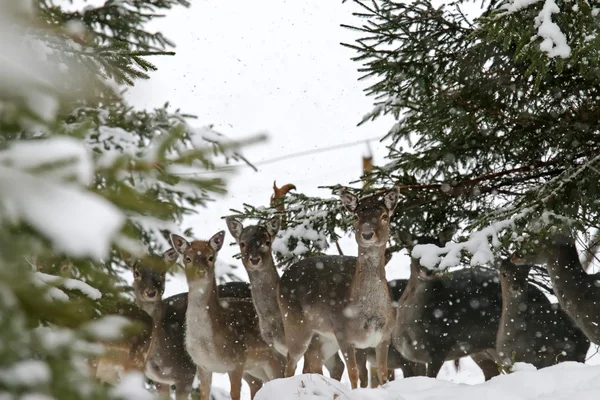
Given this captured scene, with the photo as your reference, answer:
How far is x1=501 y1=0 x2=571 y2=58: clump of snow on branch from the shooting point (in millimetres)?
5343

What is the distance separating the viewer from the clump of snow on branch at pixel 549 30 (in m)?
5.34

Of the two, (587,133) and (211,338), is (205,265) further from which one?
(587,133)

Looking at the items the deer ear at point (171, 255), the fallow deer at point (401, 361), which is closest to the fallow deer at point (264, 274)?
the deer ear at point (171, 255)

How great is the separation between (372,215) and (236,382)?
217 cm

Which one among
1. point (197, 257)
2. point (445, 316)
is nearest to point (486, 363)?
point (445, 316)

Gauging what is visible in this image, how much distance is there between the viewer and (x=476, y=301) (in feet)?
27.6

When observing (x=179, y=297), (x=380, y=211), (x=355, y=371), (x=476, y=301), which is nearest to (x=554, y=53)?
(x=380, y=211)

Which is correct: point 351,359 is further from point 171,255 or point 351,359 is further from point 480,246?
point 171,255

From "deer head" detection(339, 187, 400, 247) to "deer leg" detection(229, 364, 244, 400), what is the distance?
1.81m

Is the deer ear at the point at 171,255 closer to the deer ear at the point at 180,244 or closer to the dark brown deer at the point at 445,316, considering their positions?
the deer ear at the point at 180,244

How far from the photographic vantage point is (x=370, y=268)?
6.66m

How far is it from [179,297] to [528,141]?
4.39 meters

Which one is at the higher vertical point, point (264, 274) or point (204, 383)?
point (264, 274)

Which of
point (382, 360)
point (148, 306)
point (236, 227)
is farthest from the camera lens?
point (148, 306)
